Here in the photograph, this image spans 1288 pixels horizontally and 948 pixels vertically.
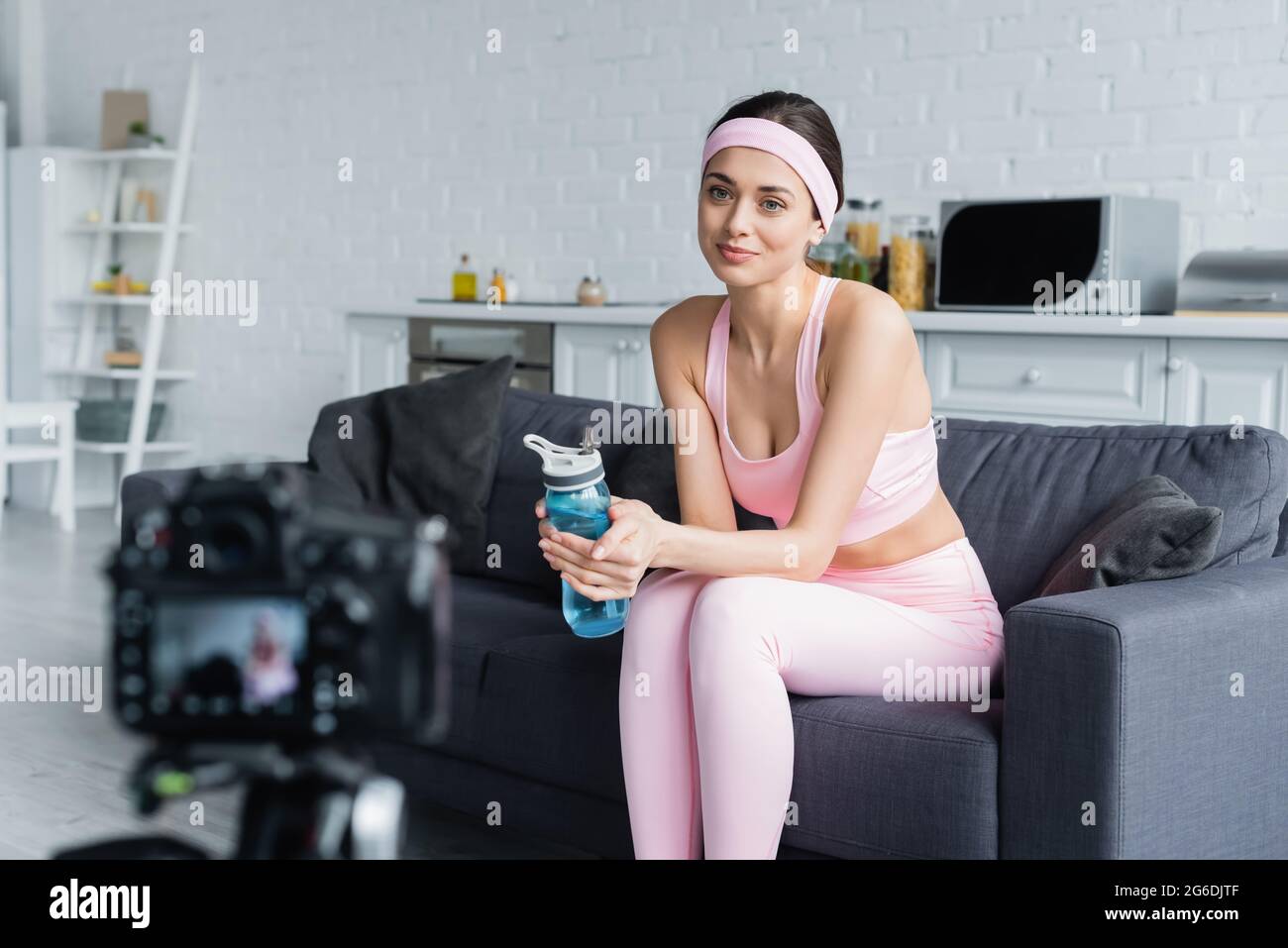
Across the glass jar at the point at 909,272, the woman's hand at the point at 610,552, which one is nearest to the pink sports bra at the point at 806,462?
the woman's hand at the point at 610,552

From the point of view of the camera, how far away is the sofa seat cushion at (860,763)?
184cm

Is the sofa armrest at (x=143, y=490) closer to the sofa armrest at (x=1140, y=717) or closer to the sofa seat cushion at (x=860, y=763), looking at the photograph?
the sofa seat cushion at (x=860, y=763)

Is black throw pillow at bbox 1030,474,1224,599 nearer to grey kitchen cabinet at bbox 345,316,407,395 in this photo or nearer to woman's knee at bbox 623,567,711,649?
woman's knee at bbox 623,567,711,649

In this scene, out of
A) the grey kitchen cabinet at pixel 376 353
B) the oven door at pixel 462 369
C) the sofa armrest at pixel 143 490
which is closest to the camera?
the sofa armrest at pixel 143 490

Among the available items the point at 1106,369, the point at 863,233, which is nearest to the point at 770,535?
the point at 1106,369

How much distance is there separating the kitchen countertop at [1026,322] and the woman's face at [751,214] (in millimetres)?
1550

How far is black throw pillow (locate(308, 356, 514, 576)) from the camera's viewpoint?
10.0 ft

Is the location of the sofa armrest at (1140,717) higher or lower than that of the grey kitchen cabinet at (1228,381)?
lower

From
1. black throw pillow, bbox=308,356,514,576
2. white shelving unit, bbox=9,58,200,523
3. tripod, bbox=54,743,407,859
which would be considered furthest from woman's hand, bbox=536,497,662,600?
white shelving unit, bbox=9,58,200,523

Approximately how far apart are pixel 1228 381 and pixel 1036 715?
1664mm

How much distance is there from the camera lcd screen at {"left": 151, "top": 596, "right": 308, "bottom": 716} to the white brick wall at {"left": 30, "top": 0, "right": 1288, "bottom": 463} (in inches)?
131

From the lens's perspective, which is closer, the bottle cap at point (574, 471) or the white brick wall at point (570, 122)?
the bottle cap at point (574, 471)
